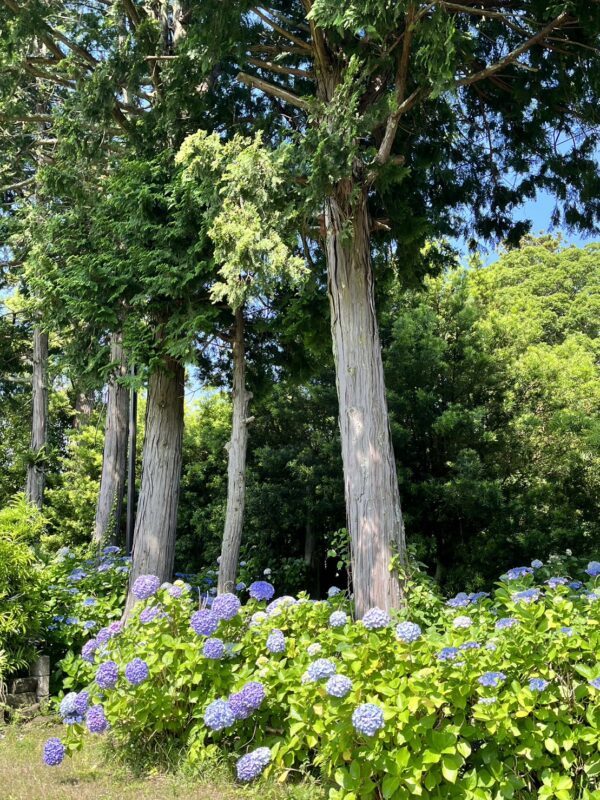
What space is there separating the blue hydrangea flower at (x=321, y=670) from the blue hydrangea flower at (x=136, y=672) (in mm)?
941

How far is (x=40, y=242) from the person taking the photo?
299 inches

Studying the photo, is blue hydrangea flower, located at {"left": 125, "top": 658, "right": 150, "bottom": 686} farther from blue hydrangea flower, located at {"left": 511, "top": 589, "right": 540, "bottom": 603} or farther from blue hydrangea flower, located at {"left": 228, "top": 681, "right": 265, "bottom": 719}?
blue hydrangea flower, located at {"left": 511, "top": 589, "right": 540, "bottom": 603}

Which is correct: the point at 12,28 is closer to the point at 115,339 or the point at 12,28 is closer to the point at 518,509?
the point at 115,339

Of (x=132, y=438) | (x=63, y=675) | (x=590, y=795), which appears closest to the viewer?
(x=590, y=795)

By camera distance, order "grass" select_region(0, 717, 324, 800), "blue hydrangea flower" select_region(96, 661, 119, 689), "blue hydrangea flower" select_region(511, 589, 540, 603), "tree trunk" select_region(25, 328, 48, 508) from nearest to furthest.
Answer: "grass" select_region(0, 717, 324, 800)
"blue hydrangea flower" select_region(511, 589, 540, 603)
"blue hydrangea flower" select_region(96, 661, 119, 689)
"tree trunk" select_region(25, 328, 48, 508)

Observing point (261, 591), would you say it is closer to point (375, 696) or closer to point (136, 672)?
point (136, 672)

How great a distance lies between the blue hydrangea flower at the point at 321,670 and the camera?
310 centimetres

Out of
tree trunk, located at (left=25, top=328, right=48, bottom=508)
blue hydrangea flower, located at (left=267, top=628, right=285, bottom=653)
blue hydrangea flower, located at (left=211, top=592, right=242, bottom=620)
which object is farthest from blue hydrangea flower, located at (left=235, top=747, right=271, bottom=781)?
tree trunk, located at (left=25, top=328, right=48, bottom=508)

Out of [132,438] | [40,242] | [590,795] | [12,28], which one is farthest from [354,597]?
[12,28]

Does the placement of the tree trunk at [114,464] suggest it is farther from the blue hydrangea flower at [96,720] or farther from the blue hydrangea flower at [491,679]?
A: the blue hydrangea flower at [491,679]

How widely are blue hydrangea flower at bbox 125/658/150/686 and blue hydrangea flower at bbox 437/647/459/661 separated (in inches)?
59.2

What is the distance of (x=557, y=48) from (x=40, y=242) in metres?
5.40

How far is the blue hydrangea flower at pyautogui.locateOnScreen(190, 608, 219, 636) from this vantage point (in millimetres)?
3692

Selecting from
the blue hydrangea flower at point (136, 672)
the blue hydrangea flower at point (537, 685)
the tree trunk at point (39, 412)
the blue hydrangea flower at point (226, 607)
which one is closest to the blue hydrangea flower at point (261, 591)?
the blue hydrangea flower at point (226, 607)
